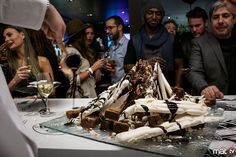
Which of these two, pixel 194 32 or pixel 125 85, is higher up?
pixel 194 32

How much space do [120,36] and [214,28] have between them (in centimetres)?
129

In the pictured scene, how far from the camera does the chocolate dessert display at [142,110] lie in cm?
100

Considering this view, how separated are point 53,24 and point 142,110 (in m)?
0.44

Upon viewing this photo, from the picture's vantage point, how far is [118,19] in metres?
3.64

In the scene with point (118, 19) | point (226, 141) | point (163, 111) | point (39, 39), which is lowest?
point (226, 141)

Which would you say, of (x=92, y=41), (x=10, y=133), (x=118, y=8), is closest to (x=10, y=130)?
(x=10, y=133)

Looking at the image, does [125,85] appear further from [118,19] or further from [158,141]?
[118,19]

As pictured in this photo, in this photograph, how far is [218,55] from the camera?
252 cm

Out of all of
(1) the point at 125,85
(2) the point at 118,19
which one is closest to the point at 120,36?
(2) the point at 118,19

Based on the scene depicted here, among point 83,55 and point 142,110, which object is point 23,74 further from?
point 83,55

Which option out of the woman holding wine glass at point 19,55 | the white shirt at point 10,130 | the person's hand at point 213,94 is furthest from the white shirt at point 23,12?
the woman holding wine glass at point 19,55

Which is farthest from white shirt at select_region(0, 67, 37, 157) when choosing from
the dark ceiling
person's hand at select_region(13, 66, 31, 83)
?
the dark ceiling

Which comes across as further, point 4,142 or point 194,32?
point 194,32

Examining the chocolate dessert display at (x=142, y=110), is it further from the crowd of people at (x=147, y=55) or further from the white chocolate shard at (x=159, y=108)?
the crowd of people at (x=147, y=55)
